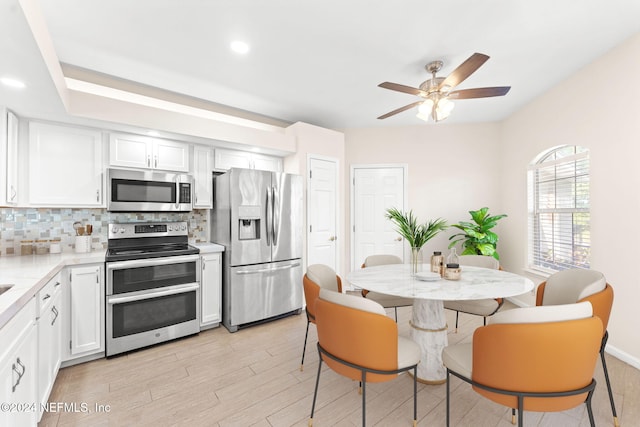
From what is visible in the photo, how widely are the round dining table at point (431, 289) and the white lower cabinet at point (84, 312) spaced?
2152 millimetres

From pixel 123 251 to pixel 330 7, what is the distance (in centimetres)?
283

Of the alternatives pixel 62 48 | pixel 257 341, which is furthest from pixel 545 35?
pixel 62 48

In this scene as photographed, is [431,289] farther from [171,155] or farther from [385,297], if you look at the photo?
[171,155]

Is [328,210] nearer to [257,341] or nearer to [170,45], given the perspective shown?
[257,341]

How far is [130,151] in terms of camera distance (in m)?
2.94

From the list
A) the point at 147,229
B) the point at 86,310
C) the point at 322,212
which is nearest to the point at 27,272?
the point at 86,310

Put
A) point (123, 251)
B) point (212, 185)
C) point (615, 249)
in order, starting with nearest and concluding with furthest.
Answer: point (615, 249) < point (123, 251) < point (212, 185)

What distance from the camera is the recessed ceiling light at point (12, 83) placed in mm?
1822

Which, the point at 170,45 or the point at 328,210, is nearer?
the point at 170,45

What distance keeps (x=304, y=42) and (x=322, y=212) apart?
2160 mm

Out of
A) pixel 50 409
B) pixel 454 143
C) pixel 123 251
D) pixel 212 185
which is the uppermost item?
pixel 454 143

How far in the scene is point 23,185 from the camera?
8.07 ft

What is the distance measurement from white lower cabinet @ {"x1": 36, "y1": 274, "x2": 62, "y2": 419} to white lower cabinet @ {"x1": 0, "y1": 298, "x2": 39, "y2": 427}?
145 millimetres

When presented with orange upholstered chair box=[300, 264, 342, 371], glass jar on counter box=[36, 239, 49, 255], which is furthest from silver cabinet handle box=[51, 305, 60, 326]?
orange upholstered chair box=[300, 264, 342, 371]
